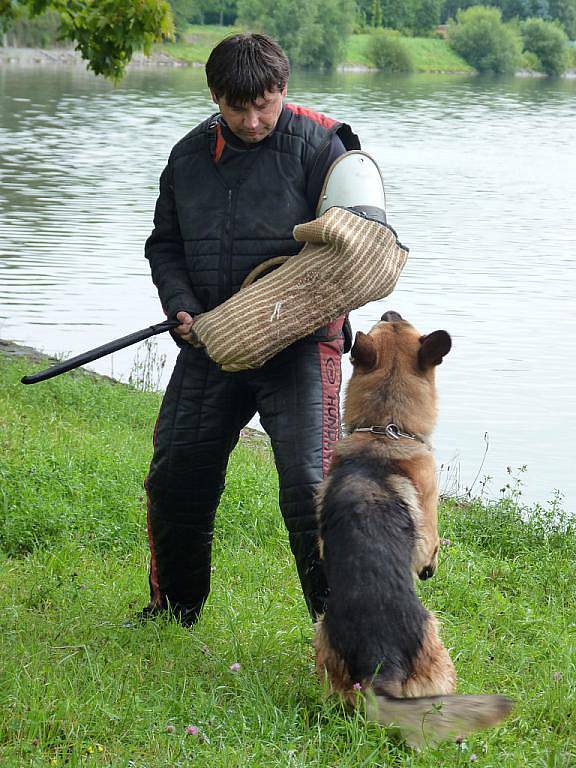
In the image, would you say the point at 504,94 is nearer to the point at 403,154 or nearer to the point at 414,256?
the point at 403,154

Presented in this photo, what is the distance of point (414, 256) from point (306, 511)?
1396 centimetres

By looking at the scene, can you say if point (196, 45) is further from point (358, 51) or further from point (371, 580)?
point (371, 580)

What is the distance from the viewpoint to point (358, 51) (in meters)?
81.6

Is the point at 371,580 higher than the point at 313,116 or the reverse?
the reverse

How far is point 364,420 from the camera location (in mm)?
4094

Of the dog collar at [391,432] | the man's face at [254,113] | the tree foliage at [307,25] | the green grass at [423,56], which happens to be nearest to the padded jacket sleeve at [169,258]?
the man's face at [254,113]

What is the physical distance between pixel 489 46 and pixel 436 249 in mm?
71971

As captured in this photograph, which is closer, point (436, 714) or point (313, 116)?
point (436, 714)

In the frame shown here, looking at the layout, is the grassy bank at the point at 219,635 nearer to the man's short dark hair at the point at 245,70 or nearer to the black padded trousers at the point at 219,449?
the black padded trousers at the point at 219,449

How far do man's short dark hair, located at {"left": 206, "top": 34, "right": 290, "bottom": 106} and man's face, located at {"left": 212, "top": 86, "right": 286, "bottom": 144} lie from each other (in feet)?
0.07

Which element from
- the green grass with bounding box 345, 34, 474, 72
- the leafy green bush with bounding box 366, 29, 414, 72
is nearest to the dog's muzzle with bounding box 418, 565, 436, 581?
the green grass with bounding box 345, 34, 474, 72

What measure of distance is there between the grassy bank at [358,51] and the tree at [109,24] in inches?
2467

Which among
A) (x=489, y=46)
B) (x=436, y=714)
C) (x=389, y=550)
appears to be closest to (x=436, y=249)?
(x=389, y=550)

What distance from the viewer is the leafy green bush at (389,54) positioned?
80500mm
